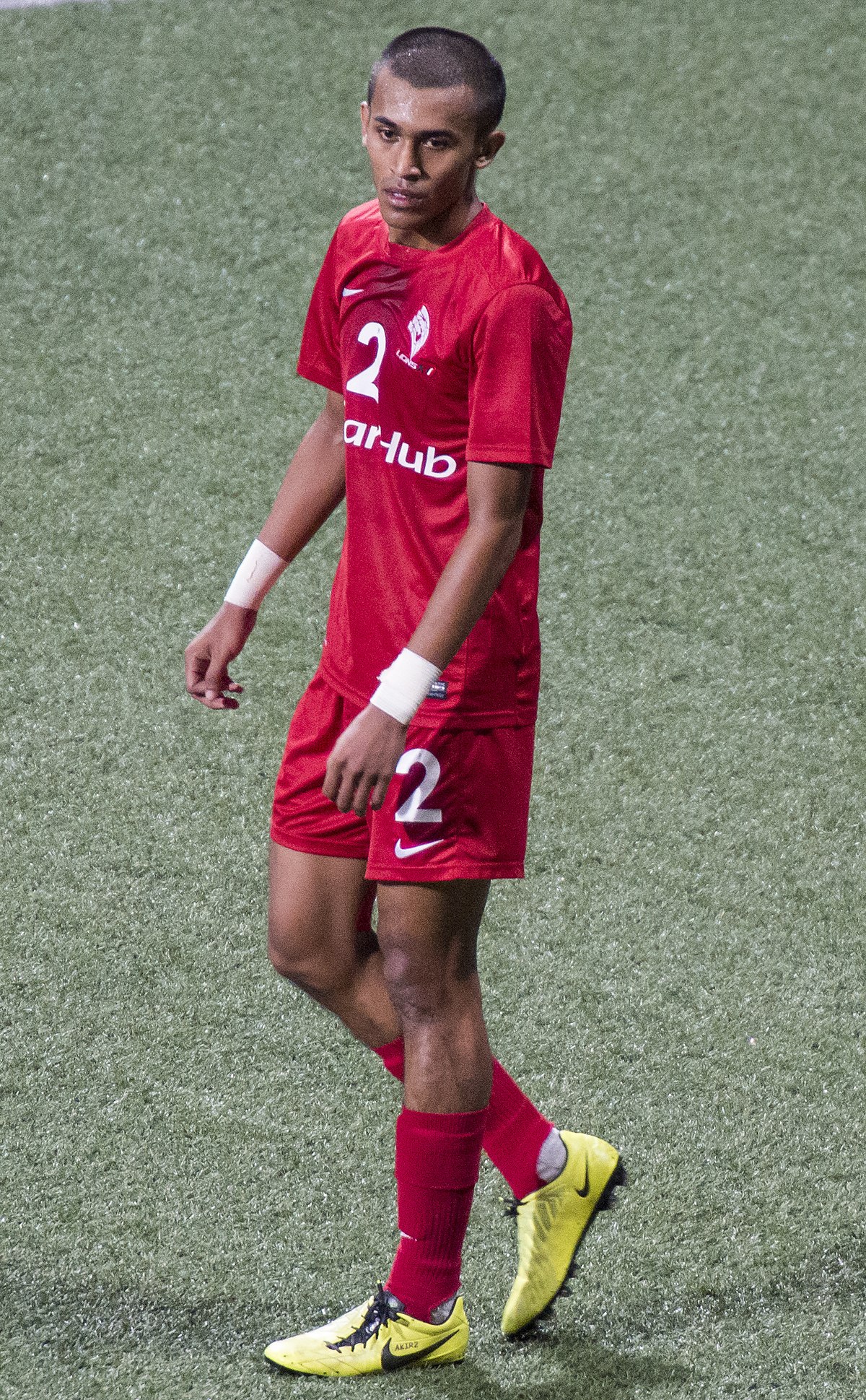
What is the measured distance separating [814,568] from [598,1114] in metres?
1.66

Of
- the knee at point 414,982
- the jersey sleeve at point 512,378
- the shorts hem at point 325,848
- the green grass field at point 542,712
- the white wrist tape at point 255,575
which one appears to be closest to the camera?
the jersey sleeve at point 512,378

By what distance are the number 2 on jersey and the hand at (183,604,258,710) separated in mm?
412

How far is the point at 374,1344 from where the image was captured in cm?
205

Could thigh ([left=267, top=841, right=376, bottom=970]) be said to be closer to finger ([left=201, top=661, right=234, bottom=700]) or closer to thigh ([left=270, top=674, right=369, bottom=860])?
thigh ([left=270, top=674, right=369, bottom=860])

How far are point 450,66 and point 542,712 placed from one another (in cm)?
180

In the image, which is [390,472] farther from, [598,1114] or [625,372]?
[625,372]

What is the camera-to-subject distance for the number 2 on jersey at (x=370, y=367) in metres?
1.83

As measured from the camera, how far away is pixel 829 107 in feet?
16.5

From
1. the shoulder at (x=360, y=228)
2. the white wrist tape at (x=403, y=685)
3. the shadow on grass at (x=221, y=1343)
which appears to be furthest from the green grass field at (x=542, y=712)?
the shoulder at (x=360, y=228)

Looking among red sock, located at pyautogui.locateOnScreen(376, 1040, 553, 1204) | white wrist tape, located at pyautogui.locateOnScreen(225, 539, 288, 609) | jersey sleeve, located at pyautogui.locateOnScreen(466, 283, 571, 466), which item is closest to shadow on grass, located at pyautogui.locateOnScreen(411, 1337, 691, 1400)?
red sock, located at pyautogui.locateOnScreen(376, 1040, 553, 1204)

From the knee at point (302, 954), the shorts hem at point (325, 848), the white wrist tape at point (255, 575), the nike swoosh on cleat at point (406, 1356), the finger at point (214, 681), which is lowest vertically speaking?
the nike swoosh on cleat at point (406, 1356)

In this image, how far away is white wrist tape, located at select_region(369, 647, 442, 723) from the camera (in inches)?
68.9

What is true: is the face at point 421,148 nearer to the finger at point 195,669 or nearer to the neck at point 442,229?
the neck at point 442,229

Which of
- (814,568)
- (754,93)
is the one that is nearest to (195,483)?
(814,568)
